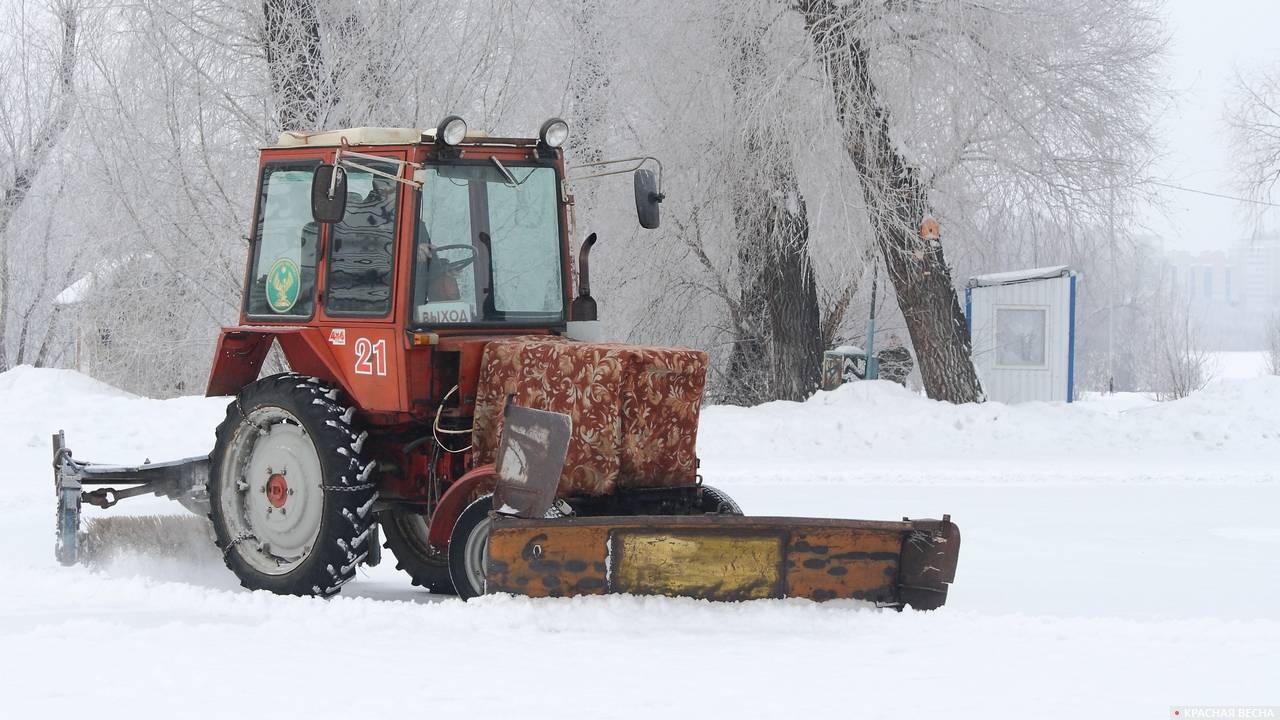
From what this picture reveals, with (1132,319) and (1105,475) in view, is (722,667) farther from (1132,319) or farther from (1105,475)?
(1132,319)

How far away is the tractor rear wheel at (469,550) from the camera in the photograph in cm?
677

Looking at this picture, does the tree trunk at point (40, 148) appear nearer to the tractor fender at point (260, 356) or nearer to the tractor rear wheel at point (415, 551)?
the tractor fender at point (260, 356)

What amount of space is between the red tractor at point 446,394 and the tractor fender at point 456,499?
0.01m

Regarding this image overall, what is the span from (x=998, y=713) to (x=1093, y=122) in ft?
49.3

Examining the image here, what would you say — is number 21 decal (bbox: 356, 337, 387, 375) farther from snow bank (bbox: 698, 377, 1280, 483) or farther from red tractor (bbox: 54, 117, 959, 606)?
snow bank (bbox: 698, 377, 1280, 483)

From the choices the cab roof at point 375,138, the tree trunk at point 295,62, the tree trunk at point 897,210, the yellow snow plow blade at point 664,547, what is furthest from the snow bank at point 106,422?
the yellow snow plow blade at point 664,547

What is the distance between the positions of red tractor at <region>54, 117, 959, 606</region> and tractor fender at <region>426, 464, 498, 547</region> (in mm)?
10

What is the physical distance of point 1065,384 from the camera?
20.7 metres

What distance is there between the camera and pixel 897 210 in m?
18.4

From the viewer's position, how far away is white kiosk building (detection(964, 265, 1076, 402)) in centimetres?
2073

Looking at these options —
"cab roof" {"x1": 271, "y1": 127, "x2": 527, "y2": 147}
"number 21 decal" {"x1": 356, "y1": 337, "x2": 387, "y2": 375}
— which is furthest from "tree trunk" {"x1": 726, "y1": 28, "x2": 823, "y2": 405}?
"number 21 decal" {"x1": 356, "y1": 337, "x2": 387, "y2": 375}

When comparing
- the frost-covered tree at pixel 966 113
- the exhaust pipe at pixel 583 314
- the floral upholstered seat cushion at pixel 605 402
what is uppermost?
the frost-covered tree at pixel 966 113

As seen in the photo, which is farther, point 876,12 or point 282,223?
point 876,12

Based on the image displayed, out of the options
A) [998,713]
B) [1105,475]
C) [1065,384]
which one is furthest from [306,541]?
[1065,384]
